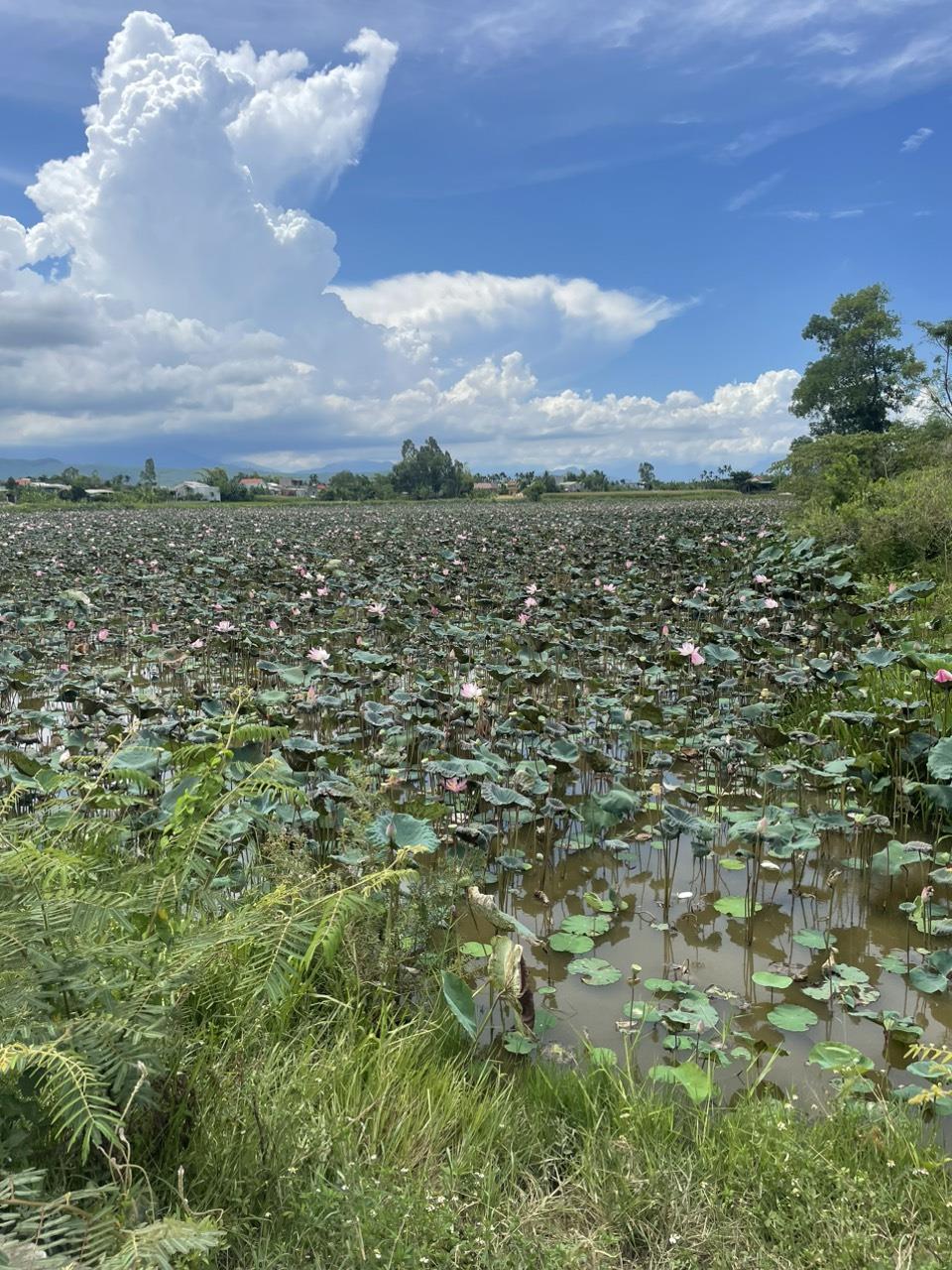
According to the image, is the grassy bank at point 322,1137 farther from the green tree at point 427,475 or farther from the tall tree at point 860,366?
the green tree at point 427,475

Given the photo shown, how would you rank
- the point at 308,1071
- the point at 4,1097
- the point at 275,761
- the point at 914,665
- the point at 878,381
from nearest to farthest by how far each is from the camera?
the point at 4,1097 < the point at 308,1071 < the point at 275,761 < the point at 914,665 < the point at 878,381

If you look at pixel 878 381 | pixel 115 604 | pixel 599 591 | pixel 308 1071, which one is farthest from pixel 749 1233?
pixel 878 381

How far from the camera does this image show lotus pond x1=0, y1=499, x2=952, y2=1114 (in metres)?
2.62

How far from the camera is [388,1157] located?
188cm

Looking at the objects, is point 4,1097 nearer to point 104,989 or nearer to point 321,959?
point 104,989

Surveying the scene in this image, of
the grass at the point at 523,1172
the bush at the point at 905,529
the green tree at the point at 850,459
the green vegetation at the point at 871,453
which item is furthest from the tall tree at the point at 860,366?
the grass at the point at 523,1172

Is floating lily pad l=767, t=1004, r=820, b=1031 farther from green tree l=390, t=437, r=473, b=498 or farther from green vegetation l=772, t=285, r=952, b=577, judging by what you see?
green tree l=390, t=437, r=473, b=498

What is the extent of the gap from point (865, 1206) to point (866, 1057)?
661 millimetres

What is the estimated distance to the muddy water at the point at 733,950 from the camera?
2.56 m

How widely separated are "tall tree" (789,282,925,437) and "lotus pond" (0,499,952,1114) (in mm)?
43497

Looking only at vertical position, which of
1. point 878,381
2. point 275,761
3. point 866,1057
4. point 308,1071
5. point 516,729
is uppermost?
point 878,381

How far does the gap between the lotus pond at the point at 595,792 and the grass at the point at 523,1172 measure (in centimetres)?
20

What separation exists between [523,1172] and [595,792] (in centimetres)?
249

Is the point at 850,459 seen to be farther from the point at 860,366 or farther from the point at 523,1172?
the point at 860,366
